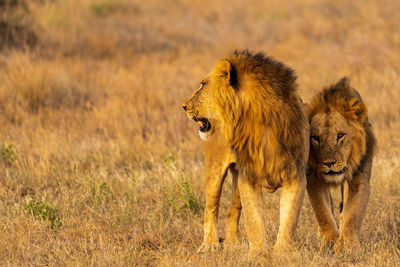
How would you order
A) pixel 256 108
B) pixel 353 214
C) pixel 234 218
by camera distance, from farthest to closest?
pixel 234 218 → pixel 353 214 → pixel 256 108

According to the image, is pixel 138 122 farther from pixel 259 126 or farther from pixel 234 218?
pixel 259 126

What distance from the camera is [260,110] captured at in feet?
12.9

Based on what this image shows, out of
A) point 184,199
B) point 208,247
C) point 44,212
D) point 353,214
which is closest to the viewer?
point 353,214

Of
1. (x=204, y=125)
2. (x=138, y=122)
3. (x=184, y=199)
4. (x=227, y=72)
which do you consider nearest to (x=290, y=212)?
Answer: (x=204, y=125)

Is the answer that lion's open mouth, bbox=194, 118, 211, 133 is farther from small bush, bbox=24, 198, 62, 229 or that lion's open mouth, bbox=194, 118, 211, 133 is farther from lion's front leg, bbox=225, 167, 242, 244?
small bush, bbox=24, 198, 62, 229

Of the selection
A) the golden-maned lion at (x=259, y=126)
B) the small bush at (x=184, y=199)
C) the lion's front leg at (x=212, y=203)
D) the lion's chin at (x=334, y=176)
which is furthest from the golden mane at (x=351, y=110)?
the small bush at (x=184, y=199)

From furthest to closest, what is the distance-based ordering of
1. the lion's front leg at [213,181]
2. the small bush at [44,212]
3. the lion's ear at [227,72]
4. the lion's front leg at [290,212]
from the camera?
the small bush at [44,212], the lion's front leg at [213,181], the lion's front leg at [290,212], the lion's ear at [227,72]

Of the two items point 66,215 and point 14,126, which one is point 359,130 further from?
point 14,126

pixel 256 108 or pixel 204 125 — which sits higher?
pixel 256 108

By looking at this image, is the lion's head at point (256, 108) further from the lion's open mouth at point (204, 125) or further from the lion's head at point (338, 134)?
the lion's head at point (338, 134)

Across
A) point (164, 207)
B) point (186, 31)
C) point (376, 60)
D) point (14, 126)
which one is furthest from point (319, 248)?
point (186, 31)

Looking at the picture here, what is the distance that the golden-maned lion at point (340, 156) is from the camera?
427 cm

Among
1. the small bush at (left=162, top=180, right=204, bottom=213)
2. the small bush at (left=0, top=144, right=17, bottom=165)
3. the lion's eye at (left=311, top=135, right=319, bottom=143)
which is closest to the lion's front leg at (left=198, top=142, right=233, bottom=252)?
the lion's eye at (left=311, top=135, right=319, bottom=143)

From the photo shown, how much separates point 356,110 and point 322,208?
705 millimetres
